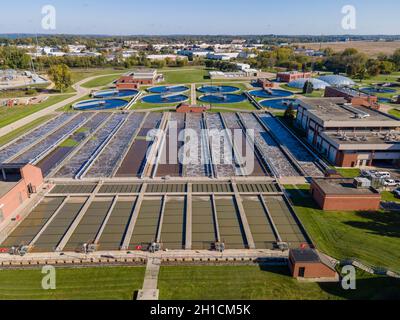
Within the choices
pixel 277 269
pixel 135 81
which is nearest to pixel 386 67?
pixel 135 81

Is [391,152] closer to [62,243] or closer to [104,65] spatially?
[62,243]

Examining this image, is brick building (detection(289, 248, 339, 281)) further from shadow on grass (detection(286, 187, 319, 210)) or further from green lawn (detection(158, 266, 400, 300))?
shadow on grass (detection(286, 187, 319, 210))

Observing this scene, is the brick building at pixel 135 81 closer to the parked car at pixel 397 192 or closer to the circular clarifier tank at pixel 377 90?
the circular clarifier tank at pixel 377 90

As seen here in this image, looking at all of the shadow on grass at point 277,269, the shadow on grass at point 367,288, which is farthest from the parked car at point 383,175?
the shadow on grass at point 277,269

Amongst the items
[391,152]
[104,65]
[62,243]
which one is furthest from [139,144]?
[104,65]

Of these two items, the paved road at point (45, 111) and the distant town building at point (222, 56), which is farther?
the distant town building at point (222, 56)

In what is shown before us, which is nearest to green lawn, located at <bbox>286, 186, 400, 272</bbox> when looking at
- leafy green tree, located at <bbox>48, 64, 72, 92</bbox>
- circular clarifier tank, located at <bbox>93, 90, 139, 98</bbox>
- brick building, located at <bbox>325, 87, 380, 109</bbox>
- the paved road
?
brick building, located at <bbox>325, 87, 380, 109</bbox>
